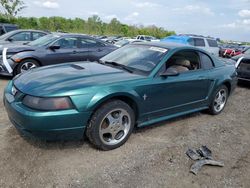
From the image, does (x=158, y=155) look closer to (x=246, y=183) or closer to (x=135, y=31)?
(x=246, y=183)

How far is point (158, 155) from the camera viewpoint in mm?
3580

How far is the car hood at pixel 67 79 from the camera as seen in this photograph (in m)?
3.17

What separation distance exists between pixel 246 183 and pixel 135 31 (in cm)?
5080

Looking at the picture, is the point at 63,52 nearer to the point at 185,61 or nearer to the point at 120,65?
the point at 120,65

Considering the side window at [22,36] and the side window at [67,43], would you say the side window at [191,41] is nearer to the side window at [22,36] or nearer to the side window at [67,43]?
the side window at [67,43]

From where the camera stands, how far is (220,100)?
5523mm

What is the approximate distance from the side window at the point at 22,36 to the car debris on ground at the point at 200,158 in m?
8.02

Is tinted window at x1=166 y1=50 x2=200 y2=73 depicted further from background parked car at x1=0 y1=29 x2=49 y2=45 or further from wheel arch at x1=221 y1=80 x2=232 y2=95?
background parked car at x1=0 y1=29 x2=49 y2=45

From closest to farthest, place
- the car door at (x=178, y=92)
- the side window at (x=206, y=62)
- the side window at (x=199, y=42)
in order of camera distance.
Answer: the car door at (x=178, y=92) → the side window at (x=206, y=62) → the side window at (x=199, y=42)

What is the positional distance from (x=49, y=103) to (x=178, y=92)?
213cm

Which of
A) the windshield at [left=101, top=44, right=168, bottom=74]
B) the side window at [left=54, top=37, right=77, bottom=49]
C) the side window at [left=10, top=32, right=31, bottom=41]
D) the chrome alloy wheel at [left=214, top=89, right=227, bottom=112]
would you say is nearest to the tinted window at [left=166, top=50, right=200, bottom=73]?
the windshield at [left=101, top=44, right=168, bottom=74]

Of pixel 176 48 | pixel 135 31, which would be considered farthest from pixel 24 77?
pixel 135 31

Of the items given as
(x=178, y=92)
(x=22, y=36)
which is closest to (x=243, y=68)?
(x=178, y=92)

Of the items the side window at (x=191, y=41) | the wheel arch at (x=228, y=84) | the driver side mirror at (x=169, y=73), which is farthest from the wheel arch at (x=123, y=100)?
the side window at (x=191, y=41)
